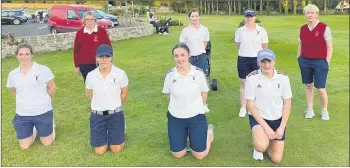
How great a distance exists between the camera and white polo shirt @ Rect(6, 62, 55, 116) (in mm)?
4520

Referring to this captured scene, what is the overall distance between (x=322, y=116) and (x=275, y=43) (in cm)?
975

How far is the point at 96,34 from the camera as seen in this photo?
5664mm

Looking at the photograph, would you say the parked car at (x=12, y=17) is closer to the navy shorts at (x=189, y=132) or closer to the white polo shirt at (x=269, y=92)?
the navy shorts at (x=189, y=132)

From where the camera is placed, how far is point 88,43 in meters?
5.66

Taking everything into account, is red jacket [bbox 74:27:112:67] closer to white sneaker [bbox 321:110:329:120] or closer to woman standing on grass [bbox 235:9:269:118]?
woman standing on grass [bbox 235:9:269:118]

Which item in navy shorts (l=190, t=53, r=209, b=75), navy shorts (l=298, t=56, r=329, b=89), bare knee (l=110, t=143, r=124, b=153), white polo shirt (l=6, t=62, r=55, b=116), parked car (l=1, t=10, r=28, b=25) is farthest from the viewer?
parked car (l=1, t=10, r=28, b=25)

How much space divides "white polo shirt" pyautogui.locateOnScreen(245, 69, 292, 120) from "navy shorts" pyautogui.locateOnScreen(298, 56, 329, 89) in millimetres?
1414

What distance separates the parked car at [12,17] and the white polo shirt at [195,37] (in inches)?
986

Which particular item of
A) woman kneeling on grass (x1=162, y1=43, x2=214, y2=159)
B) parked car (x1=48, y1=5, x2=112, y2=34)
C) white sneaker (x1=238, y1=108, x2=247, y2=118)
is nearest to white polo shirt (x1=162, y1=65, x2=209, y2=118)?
woman kneeling on grass (x1=162, y1=43, x2=214, y2=159)

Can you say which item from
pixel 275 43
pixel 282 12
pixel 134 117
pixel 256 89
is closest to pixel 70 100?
pixel 134 117

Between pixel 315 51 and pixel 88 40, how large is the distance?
3.28 meters

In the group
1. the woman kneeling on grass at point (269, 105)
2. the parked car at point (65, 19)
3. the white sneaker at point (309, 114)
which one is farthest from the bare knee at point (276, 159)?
the parked car at point (65, 19)

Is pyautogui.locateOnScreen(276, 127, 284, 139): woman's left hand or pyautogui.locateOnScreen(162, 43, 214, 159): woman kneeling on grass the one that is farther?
pyautogui.locateOnScreen(162, 43, 214, 159): woman kneeling on grass

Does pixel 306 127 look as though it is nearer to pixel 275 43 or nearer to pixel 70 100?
pixel 70 100
